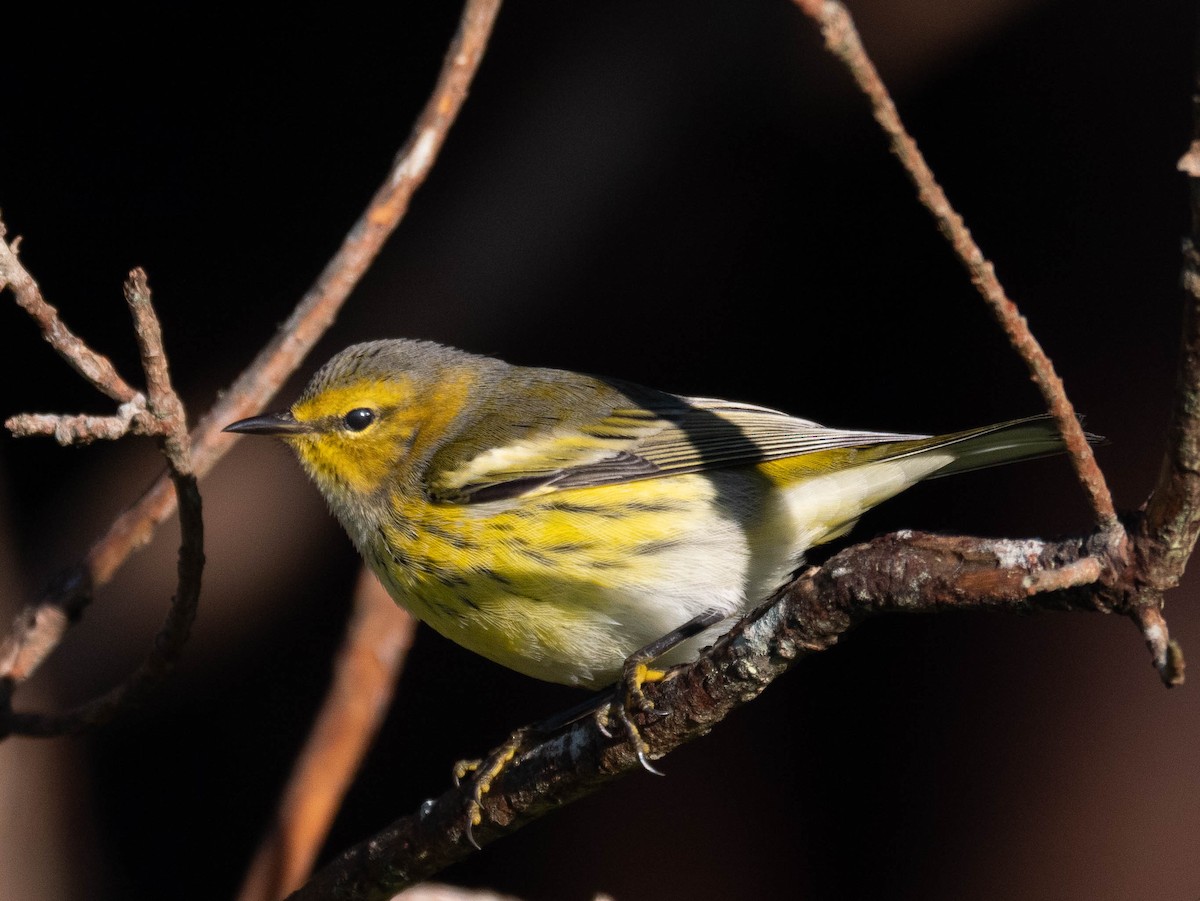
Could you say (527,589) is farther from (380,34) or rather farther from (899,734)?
(380,34)

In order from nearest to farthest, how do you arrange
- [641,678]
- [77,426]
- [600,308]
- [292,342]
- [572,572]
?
[77,426] < [641,678] < [292,342] < [572,572] < [600,308]

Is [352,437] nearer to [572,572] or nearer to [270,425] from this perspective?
[270,425]

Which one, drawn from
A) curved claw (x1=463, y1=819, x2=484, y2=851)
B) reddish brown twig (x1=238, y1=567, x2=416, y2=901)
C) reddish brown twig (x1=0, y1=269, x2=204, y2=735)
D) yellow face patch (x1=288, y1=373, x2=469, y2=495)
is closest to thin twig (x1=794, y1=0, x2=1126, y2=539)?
reddish brown twig (x1=0, y1=269, x2=204, y2=735)

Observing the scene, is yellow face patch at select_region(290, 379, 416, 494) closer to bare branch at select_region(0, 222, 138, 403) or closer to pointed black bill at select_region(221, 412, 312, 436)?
pointed black bill at select_region(221, 412, 312, 436)

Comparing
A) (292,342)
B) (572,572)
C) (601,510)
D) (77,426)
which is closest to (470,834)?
(572,572)

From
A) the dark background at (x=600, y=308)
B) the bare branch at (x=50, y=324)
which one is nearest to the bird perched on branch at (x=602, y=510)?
the bare branch at (x=50, y=324)

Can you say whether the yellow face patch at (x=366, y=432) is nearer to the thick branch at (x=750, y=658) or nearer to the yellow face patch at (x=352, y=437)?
the yellow face patch at (x=352, y=437)
